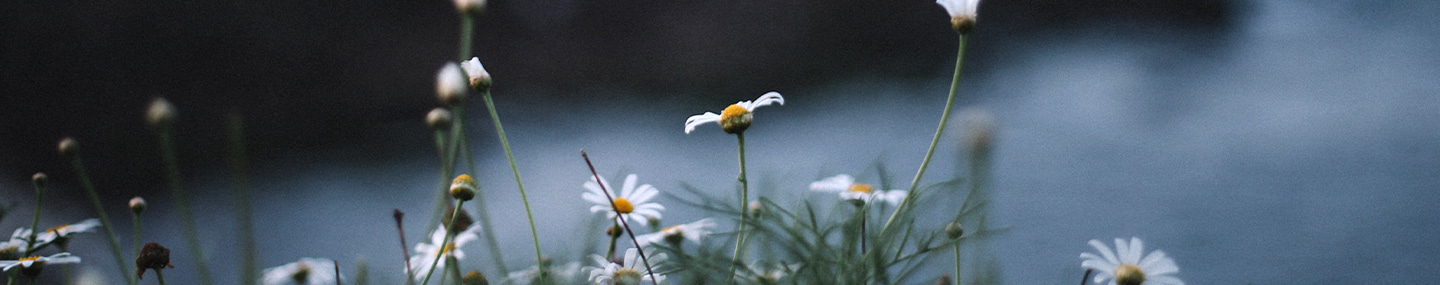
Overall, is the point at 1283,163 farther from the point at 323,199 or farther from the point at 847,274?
the point at 323,199

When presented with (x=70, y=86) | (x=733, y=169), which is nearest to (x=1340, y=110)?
(x=733, y=169)

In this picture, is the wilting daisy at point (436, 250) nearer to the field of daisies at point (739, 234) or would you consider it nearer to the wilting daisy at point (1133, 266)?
the field of daisies at point (739, 234)

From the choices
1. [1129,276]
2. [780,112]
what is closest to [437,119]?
[1129,276]

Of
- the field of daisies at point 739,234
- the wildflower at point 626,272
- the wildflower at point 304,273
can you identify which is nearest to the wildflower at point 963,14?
the field of daisies at point 739,234

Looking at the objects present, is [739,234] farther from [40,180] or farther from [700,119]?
[40,180]

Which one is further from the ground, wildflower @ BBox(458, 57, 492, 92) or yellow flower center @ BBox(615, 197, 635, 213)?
wildflower @ BBox(458, 57, 492, 92)

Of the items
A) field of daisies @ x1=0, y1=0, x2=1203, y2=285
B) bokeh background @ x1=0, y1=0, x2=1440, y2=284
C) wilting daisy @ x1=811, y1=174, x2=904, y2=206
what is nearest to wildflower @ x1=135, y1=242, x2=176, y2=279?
field of daisies @ x1=0, y1=0, x2=1203, y2=285

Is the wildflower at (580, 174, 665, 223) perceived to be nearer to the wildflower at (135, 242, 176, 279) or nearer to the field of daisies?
the field of daisies
